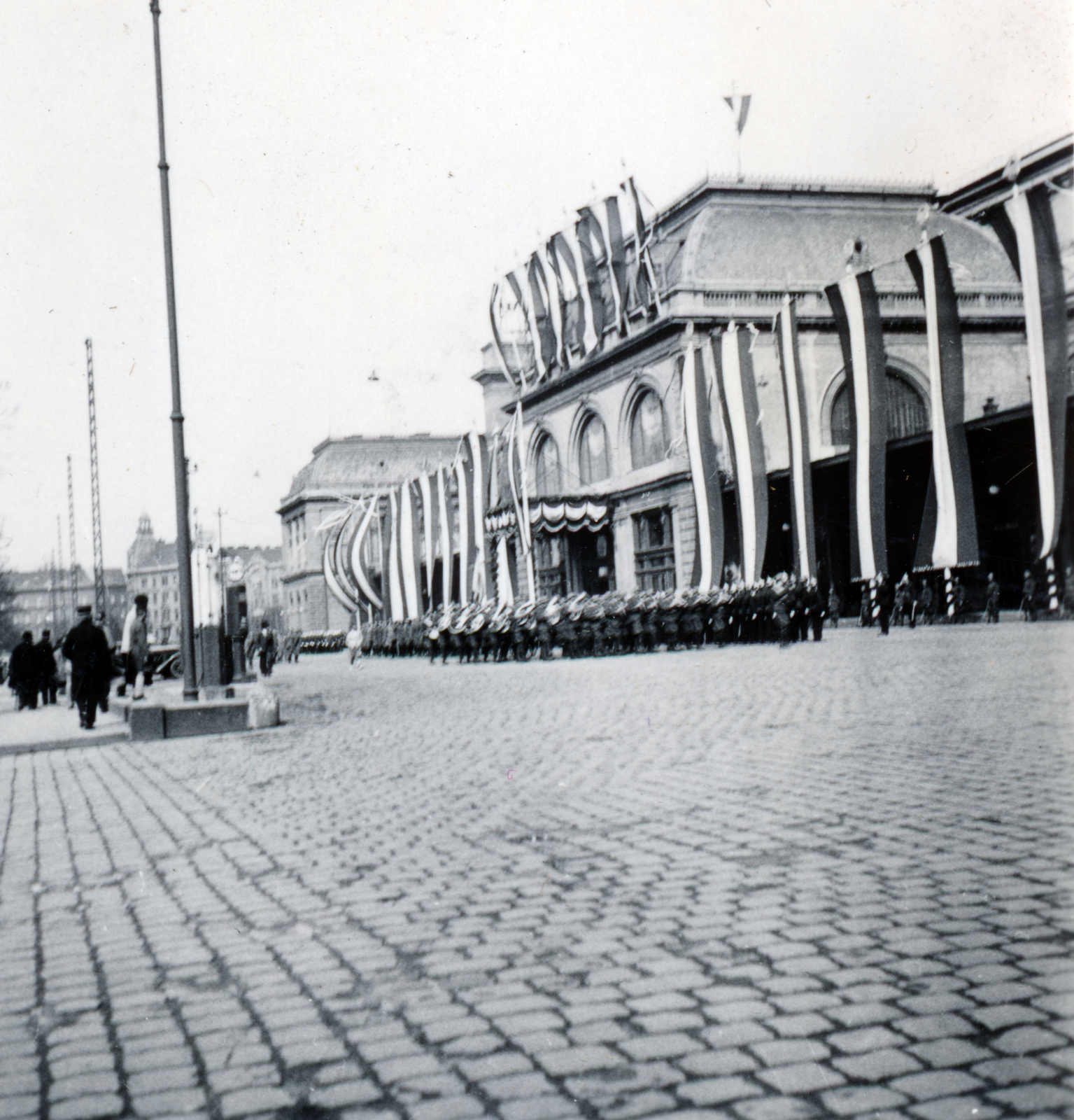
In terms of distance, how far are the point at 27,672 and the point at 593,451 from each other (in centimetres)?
3008

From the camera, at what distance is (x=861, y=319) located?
52.2ft

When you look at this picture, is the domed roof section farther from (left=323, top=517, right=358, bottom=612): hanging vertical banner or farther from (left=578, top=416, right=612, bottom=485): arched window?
(left=323, top=517, right=358, bottom=612): hanging vertical banner

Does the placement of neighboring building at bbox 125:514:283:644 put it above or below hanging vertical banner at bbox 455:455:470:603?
above

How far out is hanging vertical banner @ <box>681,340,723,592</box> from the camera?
21.2 meters

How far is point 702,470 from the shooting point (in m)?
21.7

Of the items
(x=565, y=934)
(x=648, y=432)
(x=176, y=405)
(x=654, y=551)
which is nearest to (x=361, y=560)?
(x=654, y=551)

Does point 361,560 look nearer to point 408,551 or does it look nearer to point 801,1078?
point 408,551

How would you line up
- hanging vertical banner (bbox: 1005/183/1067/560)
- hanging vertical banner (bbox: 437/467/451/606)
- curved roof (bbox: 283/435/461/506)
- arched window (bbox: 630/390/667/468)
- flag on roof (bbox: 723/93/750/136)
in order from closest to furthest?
flag on roof (bbox: 723/93/750/136) < hanging vertical banner (bbox: 1005/183/1067/560) < hanging vertical banner (bbox: 437/467/451/606) < arched window (bbox: 630/390/667/468) < curved roof (bbox: 283/435/461/506)

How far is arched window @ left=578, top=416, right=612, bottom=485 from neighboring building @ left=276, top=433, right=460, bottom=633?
34.3 m

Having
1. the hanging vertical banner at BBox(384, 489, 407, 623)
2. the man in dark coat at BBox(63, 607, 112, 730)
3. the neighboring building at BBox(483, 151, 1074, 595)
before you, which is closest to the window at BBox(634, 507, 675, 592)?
the neighboring building at BBox(483, 151, 1074, 595)

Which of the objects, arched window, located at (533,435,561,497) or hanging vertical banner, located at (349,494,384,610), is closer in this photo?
hanging vertical banner, located at (349,494,384,610)

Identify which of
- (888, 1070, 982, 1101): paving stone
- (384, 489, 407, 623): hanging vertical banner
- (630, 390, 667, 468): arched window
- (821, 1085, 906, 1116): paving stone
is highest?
(630, 390, 667, 468): arched window

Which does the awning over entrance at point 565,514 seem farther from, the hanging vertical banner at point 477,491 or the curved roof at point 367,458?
the curved roof at point 367,458

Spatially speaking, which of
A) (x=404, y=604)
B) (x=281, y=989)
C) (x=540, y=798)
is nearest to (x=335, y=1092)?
(x=281, y=989)
